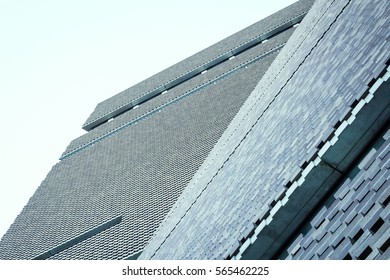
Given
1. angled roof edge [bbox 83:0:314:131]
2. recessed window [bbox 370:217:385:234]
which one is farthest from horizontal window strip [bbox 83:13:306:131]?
recessed window [bbox 370:217:385:234]

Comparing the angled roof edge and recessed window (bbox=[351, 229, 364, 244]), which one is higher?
the angled roof edge

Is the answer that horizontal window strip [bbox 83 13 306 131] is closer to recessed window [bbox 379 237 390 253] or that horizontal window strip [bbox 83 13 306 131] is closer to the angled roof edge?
the angled roof edge

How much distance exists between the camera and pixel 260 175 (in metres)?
7.57

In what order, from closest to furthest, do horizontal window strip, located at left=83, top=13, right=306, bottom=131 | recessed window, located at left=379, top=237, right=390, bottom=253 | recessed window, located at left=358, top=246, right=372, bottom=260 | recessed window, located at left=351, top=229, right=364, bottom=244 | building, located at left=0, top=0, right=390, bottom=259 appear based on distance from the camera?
recessed window, located at left=379, top=237, right=390, bottom=253 < recessed window, located at left=358, top=246, right=372, bottom=260 < recessed window, located at left=351, top=229, right=364, bottom=244 < building, located at left=0, top=0, right=390, bottom=259 < horizontal window strip, located at left=83, top=13, right=306, bottom=131

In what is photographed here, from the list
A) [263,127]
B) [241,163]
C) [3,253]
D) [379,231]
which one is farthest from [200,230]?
[3,253]

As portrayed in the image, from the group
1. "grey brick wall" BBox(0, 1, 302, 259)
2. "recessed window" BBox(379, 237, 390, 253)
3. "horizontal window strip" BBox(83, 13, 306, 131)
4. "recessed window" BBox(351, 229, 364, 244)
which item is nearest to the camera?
"recessed window" BBox(379, 237, 390, 253)

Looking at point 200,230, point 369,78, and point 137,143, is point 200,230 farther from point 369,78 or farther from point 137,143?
point 137,143

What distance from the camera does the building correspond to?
493cm

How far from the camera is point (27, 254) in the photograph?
17.1 meters

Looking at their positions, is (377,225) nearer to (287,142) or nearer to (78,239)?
(287,142)

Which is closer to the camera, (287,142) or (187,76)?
(287,142)

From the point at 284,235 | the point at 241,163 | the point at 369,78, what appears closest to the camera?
the point at 369,78

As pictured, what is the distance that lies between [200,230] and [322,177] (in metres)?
3.76

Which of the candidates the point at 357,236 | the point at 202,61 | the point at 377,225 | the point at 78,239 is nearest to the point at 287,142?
the point at 357,236
